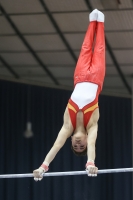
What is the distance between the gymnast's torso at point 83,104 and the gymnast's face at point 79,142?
135 millimetres

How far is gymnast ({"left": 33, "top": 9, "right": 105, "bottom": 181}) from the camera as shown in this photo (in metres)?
5.99

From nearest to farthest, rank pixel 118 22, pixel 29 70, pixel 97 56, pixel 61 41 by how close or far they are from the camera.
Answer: pixel 97 56 → pixel 118 22 → pixel 61 41 → pixel 29 70

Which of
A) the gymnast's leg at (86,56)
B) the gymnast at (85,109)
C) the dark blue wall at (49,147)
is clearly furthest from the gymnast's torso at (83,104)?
the dark blue wall at (49,147)

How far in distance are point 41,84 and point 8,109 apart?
843mm

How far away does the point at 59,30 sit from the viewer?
9.56 metres

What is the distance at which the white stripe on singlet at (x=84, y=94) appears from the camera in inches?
243

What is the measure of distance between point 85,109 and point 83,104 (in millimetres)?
59

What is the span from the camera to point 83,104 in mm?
6168

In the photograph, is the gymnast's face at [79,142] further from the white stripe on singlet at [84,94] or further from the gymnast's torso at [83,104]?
the white stripe on singlet at [84,94]

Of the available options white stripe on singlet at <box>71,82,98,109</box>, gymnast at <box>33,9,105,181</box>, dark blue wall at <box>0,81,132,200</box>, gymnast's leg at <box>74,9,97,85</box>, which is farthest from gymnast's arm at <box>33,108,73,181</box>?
dark blue wall at <box>0,81,132,200</box>

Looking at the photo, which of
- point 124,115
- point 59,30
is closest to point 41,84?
point 124,115

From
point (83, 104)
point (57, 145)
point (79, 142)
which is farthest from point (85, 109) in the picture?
point (57, 145)

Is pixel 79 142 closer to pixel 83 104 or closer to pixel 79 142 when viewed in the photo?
pixel 79 142

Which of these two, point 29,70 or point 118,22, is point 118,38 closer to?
point 118,22
